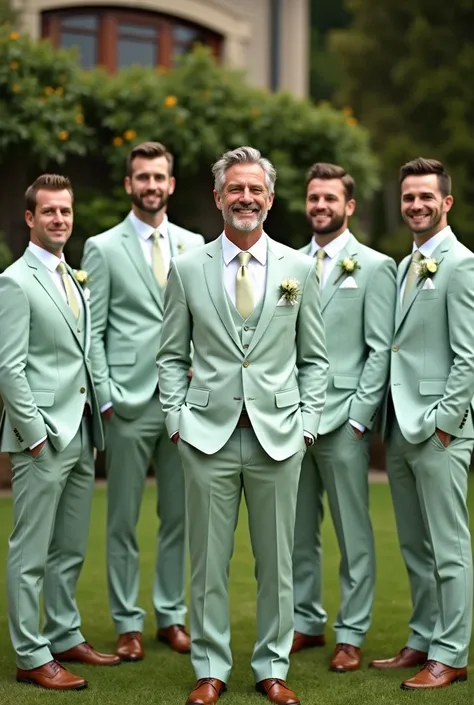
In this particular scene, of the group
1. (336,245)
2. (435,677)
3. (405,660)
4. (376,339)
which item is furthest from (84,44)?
(435,677)

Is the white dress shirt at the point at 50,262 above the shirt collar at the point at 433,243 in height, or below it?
below

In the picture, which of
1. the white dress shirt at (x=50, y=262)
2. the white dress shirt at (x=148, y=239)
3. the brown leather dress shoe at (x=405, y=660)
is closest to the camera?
the white dress shirt at (x=50, y=262)

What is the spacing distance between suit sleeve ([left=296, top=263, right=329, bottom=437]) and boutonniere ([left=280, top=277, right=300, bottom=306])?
0.09 meters

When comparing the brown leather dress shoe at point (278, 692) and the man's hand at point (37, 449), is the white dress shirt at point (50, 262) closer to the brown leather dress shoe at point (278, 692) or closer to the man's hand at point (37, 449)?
the man's hand at point (37, 449)

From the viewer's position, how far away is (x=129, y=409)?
6.08 meters

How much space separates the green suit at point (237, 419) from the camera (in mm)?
5152

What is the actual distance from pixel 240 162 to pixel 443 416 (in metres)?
1.44

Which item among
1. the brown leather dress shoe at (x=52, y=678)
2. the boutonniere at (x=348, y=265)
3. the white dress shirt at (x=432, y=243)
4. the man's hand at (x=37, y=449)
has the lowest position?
the brown leather dress shoe at (x=52, y=678)

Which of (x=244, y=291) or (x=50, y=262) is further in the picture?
(x=50, y=262)

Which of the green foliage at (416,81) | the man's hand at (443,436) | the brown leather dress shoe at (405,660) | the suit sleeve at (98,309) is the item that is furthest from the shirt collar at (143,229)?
the green foliage at (416,81)

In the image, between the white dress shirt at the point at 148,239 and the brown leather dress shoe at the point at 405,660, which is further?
the white dress shirt at the point at 148,239

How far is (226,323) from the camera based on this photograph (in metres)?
5.15

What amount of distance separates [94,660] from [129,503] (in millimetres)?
790

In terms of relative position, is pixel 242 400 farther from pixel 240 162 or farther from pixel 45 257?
pixel 45 257
